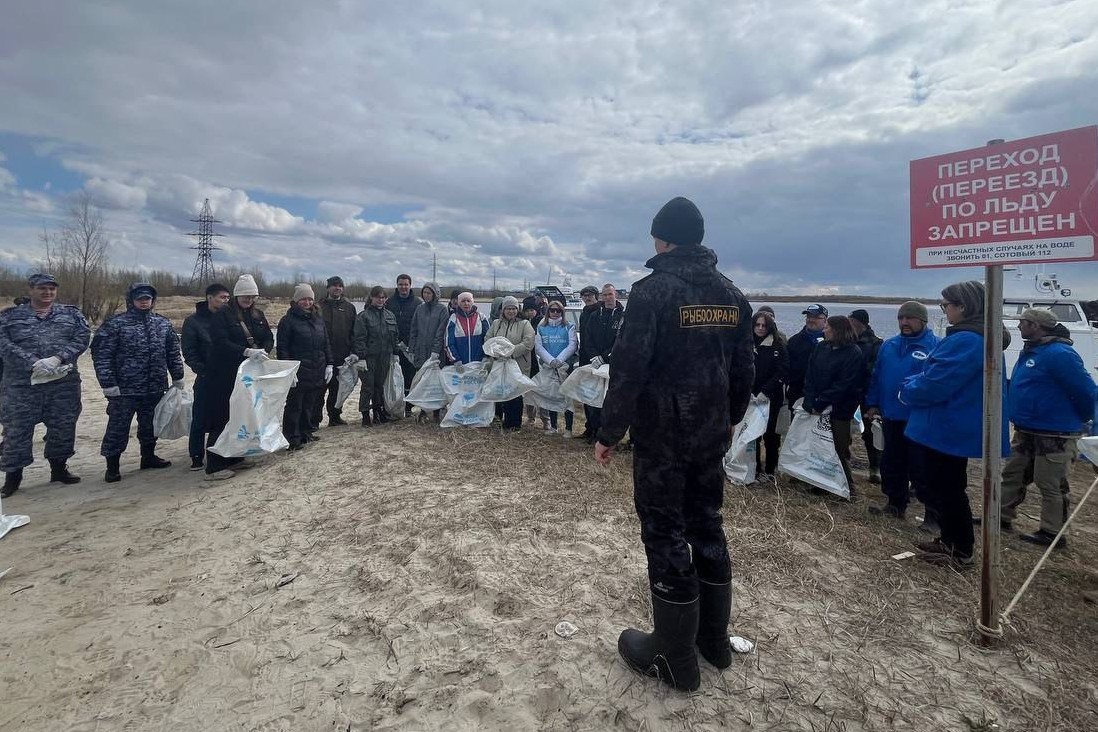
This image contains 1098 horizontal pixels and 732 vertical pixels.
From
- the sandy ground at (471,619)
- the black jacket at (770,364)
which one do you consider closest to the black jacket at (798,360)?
the black jacket at (770,364)

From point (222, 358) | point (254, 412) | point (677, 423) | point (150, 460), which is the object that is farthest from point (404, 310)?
point (677, 423)

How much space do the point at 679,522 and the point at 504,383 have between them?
431cm

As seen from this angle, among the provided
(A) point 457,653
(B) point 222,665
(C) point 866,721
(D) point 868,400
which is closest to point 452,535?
(A) point 457,653

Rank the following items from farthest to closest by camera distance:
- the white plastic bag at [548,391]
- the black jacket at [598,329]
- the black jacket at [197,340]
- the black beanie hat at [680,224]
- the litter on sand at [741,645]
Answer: the white plastic bag at [548,391]
the black jacket at [598,329]
the black jacket at [197,340]
the litter on sand at [741,645]
the black beanie hat at [680,224]

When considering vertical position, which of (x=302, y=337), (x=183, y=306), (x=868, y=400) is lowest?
(x=868, y=400)

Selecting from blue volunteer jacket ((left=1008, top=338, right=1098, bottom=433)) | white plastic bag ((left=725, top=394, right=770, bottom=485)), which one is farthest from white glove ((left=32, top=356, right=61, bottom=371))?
blue volunteer jacket ((left=1008, top=338, right=1098, bottom=433))

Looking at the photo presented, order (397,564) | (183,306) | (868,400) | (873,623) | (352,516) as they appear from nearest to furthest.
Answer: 1. (873,623)
2. (397,564)
3. (352,516)
4. (868,400)
5. (183,306)

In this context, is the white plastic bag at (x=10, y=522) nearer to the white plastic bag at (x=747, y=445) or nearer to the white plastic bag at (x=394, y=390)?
the white plastic bag at (x=394, y=390)

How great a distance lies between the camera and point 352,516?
12.5 feet

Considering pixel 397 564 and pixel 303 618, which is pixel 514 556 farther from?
pixel 303 618

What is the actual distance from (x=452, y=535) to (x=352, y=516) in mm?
874

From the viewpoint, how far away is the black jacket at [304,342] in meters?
5.36

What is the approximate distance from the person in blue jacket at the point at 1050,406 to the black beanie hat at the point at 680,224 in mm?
3264

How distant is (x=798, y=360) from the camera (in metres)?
5.19
